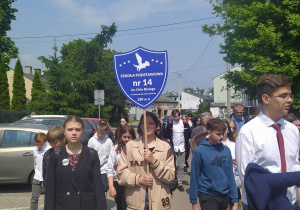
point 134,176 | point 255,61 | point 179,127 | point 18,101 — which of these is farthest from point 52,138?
point 18,101

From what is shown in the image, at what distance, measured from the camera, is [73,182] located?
362 cm

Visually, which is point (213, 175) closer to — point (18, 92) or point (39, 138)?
point (39, 138)

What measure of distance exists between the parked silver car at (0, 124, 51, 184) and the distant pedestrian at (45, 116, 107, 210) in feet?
20.2

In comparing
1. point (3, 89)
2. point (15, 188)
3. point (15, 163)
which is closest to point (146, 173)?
point (15, 163)

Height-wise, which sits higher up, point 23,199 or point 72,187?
point 72,187

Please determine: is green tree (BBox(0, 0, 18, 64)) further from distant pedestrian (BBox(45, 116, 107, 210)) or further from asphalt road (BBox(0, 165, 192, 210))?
distant pedestrian (BBox(45, 116, 107, 210))

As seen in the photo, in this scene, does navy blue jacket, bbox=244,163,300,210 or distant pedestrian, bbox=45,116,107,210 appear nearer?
navy blue jacket, bbox=244,163,300,210

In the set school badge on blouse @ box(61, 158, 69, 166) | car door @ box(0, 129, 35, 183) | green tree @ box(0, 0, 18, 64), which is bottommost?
car door @ box(0, 129, 35, 183)

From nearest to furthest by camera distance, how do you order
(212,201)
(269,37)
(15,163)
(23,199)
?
(212,201), (23,199), (15,163), (269,37)

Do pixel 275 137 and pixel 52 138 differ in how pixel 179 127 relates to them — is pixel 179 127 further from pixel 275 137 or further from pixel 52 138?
pixel 275 137

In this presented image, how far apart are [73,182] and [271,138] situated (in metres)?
1.86

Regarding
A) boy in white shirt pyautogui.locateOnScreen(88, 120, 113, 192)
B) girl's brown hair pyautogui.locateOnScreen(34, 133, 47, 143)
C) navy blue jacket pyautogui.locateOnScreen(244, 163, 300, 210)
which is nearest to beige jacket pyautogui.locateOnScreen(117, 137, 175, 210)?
navy blue jacket pyautogui.locateOnScreen(244, 163, 300, 210)

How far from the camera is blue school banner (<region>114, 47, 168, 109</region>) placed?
471cm

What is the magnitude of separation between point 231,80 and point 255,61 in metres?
4.81
